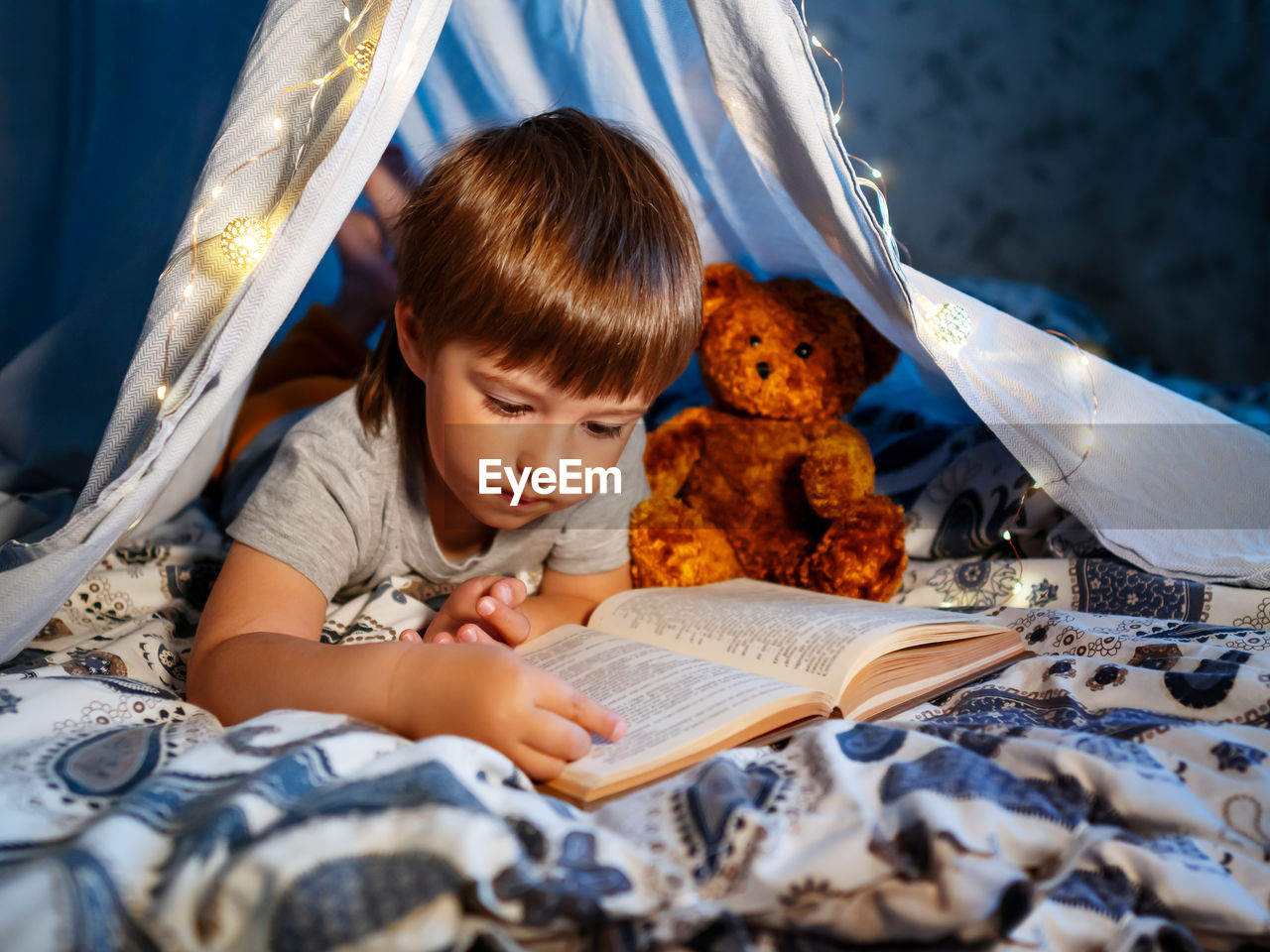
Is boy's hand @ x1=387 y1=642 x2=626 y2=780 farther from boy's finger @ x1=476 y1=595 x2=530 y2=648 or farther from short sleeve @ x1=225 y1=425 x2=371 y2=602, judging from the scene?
short sleeve @ x1=225 y1=425 x2=371 y2=602

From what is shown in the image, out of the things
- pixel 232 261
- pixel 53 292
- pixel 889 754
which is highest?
pixel 232 261

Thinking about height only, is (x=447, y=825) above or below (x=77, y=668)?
above

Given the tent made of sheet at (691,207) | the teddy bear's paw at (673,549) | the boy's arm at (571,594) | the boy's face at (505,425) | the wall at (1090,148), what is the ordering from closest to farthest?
the tent made of sheet at (691,207), the boy's face at (505,425), the boy's arm at (571,594), the teddy bear's paw at (673,549), the wall at (1090,148)

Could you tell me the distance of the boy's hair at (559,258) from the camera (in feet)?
2.79

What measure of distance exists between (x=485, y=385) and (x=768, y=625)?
0.36m

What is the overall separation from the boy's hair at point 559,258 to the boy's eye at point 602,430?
0.05 metres

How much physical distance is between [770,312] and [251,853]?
88cm

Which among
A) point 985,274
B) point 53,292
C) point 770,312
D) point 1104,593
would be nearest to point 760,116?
point 770,312

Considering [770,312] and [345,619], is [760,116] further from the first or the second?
[345,619]

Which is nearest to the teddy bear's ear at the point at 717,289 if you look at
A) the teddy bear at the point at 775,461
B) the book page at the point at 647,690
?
the teddy bear at the point at 775,461

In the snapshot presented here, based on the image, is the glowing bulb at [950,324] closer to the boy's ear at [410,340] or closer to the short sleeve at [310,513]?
the boy's ear at [410,340]

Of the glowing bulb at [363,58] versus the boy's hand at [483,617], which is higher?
the glowing bulb at [363,58]

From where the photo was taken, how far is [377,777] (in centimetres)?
50

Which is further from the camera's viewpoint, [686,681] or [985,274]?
[985,274]
